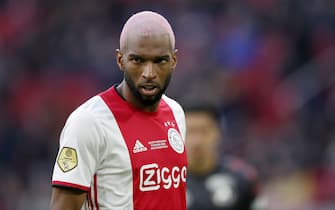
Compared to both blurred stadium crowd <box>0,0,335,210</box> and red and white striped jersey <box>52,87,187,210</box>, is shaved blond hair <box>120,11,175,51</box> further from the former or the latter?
blurred stadium crowd <box>0,0,335,210</box>

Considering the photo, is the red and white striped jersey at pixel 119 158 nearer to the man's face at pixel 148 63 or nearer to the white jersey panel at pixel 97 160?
the white jersey panel at pixel 97 160

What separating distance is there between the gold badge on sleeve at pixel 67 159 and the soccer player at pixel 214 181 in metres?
3.15

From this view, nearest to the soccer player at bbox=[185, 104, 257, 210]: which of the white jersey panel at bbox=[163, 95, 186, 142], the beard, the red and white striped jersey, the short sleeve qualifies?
the white jersey panel at bbox=[163, 95, 186, 142]

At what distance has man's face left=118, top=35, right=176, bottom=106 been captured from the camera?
195 inches

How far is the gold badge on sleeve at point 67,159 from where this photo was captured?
4844 millimetres

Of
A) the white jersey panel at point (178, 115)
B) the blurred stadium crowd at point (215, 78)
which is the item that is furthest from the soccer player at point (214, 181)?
the blurred stadium crowd at point (215, 78)

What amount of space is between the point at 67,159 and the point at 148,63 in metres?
0.58

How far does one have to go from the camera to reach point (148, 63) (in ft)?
16.2

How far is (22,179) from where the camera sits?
43.0ft

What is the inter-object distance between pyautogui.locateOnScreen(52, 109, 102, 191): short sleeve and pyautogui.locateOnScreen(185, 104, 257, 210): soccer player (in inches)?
123

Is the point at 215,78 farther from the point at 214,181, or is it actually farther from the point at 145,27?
the point at 145,27

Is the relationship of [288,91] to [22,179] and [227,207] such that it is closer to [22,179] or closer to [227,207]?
[22,179]

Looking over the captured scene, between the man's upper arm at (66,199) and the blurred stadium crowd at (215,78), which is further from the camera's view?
the blurred stadium crowd at (215,78)

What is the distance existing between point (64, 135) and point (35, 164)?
8640mm
